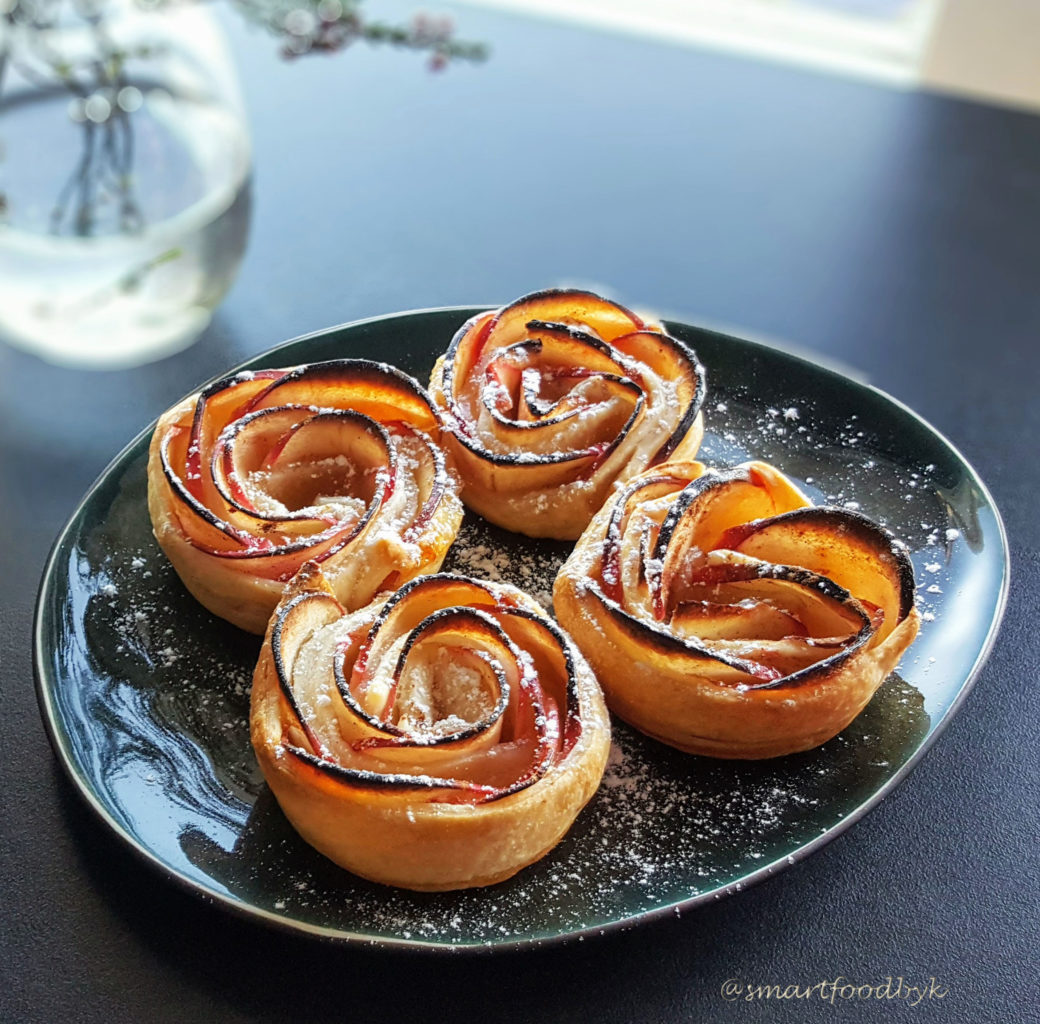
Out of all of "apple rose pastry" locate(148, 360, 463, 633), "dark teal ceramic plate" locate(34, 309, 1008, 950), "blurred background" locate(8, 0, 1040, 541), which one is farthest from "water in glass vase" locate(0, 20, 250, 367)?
"apple rose pastry" locate(148, 360, 463, 633)

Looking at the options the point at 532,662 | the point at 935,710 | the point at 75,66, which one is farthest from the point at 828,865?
the point at 75,66

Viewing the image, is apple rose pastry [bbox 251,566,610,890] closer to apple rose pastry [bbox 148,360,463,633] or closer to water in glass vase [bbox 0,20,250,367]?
apple rose pastry [bbox 148,360,463,633]

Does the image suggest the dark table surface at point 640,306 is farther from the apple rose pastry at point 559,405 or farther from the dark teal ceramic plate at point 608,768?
the apple rose pastry at point 559,405

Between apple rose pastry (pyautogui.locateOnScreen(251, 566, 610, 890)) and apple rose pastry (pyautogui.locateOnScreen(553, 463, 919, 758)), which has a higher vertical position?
apple rose pastry (pyautogui.locateOnScreen(553, 463, 919, 758))

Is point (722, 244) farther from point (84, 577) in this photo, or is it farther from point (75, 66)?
point (84, 577)

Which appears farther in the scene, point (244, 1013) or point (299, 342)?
point (299, 342)
